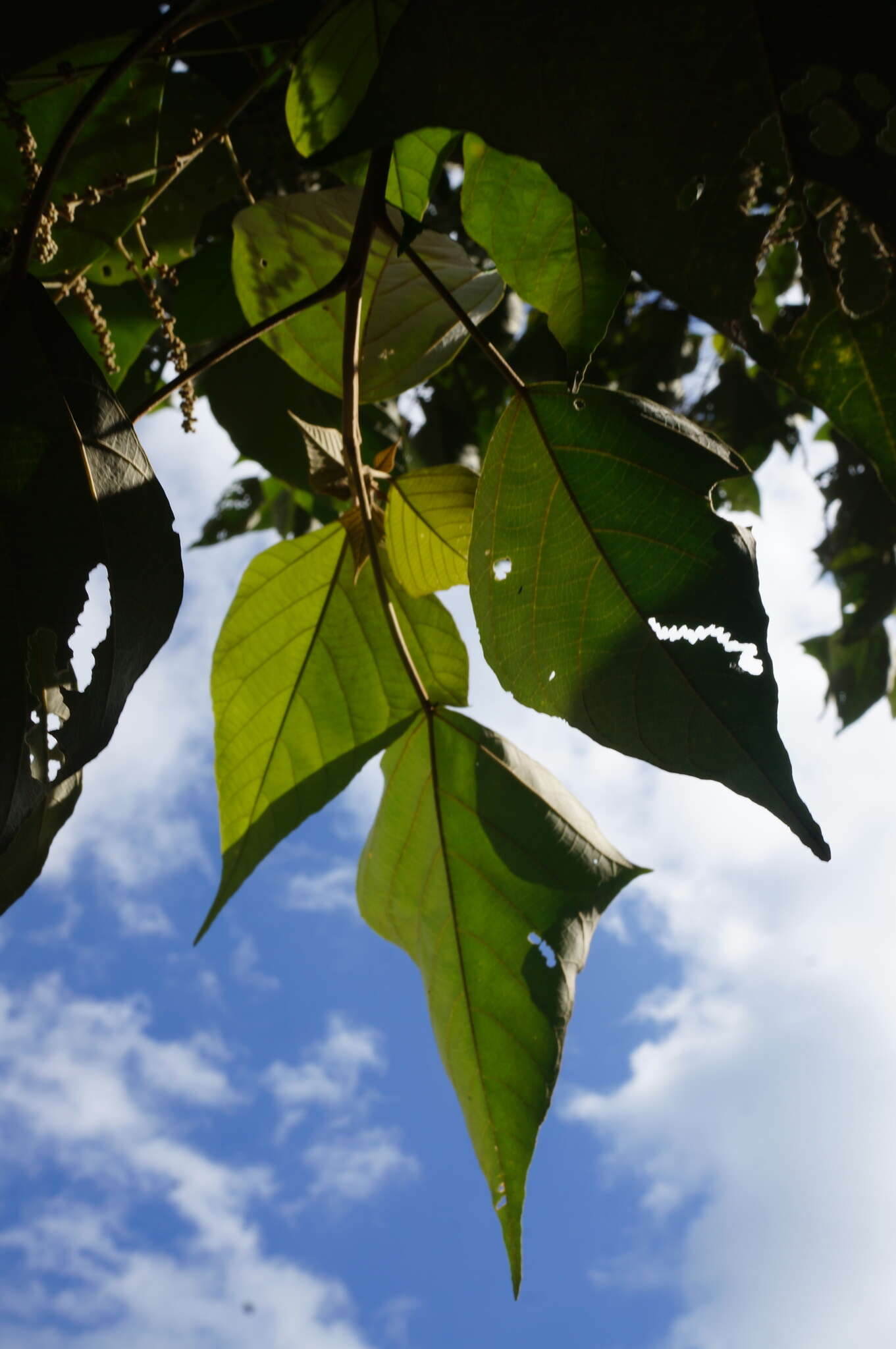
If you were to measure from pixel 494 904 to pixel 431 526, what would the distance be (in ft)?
0.77

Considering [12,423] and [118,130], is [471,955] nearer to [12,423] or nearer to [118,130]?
[12,423]

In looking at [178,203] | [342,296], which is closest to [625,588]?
[342,296]

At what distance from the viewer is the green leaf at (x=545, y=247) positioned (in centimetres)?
40

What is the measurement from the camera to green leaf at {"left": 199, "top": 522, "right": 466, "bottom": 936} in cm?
58

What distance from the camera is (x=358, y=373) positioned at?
54cm

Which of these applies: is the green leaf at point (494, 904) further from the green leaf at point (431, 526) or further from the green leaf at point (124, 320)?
the green leaf at point (124, 320)

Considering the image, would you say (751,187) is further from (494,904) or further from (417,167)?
(494,904)

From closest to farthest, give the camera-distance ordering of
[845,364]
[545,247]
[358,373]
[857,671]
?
[845,364]
[545,247]
[358,373]
[857,671]

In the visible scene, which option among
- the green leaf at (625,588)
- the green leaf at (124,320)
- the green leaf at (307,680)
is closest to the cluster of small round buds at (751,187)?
the green leaf at (625,588)

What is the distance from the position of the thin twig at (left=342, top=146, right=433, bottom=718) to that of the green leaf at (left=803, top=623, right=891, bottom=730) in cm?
150

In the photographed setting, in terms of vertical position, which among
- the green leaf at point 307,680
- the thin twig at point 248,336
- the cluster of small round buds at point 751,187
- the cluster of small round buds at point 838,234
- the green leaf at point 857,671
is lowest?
the cluster of small round buds at point 838,234

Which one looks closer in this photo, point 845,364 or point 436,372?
point 845,364

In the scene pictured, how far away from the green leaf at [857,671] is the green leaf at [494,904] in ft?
4.84

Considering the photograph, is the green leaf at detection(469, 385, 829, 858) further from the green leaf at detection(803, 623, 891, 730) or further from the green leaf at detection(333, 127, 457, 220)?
the green leaf at detection(803, 623, 891, 730)
